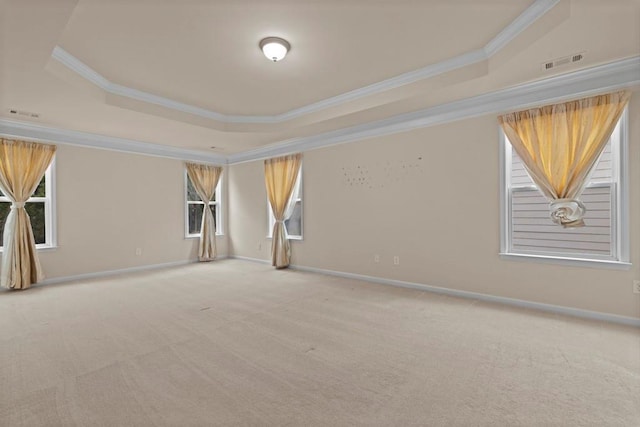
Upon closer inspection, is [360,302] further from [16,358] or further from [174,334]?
[16,358]

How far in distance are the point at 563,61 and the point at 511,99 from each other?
29.9 inches

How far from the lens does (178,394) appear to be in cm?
192

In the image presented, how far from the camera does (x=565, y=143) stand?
126 inches

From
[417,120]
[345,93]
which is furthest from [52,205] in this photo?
[417,120]

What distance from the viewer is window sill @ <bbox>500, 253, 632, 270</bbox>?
3002 mm

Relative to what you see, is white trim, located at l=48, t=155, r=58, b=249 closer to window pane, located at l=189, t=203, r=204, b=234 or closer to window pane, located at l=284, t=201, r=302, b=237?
window pane, located at l=189, t=203, r=204, b=234

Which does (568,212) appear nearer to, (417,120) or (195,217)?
(417,120)

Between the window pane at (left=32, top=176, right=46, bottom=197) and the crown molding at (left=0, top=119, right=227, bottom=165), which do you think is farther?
the window pane at (left=32, top=176, right=46, bottom=197)

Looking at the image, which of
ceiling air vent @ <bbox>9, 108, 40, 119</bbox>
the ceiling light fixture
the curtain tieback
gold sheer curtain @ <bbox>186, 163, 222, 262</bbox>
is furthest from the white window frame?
ceiling air vent @ <bbox>9, 108, 40, 119</bbox>

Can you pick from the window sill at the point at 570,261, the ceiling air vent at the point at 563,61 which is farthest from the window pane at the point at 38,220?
the ceiling air vent at the point at 563,61

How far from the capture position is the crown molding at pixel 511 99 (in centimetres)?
294

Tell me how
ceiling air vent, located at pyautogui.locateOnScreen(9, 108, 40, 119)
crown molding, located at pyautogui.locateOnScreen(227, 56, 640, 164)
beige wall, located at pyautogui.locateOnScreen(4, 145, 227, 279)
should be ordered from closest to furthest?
crown molding, located at pyautogui.locateOnScreen(227, 56, 640, 164) → ceiling air vent, located at pyautogui.locateOnScreen(9, 108, 40, 119) → beige wall, located at pyautogui.locateOnScreen(4, 145, 227, 279)

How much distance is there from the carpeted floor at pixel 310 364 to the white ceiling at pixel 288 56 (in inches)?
98.9

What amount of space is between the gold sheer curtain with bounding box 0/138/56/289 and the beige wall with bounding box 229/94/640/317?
4115 mm
